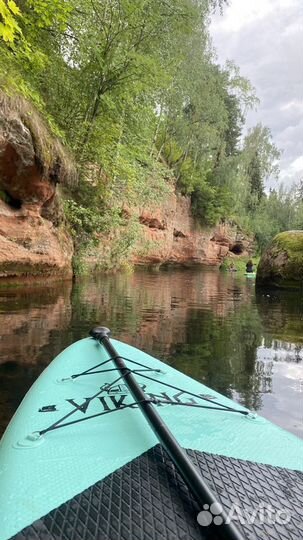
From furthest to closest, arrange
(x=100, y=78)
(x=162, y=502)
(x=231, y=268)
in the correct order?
(x=231, y=268), (x=100, y=78), (x=162, y=502)

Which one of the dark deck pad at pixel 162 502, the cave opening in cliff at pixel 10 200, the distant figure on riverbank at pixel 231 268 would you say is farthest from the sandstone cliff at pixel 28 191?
the distant figure on riverbank at pixel 231 268

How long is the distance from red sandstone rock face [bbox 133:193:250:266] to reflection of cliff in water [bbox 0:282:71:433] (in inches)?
361

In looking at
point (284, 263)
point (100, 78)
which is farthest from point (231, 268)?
point (100, 78)

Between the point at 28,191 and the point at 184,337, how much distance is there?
504cm

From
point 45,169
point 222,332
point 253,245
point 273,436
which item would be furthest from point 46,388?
point 253,245

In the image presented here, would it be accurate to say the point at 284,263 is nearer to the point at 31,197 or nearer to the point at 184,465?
the point at 31,197

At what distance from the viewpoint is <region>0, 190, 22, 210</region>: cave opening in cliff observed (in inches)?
301

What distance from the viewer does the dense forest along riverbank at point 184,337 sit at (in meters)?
3.00

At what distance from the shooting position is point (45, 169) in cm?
781

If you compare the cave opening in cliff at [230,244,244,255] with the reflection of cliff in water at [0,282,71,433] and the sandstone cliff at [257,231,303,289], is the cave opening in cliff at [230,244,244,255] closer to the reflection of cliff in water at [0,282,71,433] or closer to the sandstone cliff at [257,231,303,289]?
the sandstone cliff at [257,231,303,289]

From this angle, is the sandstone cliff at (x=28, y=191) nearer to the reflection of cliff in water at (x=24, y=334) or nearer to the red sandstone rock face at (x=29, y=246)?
the red sandstone rock face at (x=29, y=246)

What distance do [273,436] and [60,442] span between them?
3.06 feet

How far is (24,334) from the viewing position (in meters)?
4.33

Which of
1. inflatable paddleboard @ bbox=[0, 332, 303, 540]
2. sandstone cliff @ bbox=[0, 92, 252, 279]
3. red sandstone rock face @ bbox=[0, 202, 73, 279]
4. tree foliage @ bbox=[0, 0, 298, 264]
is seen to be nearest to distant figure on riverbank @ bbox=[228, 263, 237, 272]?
tree foliage @ bbox=[0, 0, 298, 264]
